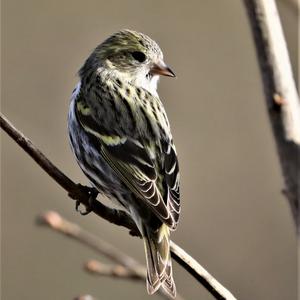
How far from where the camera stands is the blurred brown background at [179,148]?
806cm

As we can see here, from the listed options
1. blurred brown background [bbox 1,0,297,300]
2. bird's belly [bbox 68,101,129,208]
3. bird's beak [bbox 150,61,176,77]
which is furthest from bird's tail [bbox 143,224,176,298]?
blurred brown background [bbox 1,0,297,300]

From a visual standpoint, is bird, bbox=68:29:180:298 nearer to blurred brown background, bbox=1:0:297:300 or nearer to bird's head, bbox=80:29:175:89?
bird's head, bbox=80:29:175:89

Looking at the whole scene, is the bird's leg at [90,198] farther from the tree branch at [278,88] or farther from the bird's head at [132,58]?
the tree branch at [278,88]

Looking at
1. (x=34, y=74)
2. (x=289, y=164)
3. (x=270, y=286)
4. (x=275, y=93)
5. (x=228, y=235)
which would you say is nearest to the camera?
(x=289, y=164)

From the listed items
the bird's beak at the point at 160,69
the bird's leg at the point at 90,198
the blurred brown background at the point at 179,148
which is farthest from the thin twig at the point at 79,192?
the blurred brown background at the point at 179,148

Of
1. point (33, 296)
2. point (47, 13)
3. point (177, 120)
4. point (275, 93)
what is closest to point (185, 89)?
point (177, 120)

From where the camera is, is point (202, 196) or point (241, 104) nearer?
point (202, 196)

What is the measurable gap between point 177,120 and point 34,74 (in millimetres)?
1627

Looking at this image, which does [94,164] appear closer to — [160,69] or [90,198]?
[90,198]

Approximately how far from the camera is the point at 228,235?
27.0 feet

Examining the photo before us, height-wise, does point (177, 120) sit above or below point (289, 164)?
below

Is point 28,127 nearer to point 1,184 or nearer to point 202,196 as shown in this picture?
point 1,184

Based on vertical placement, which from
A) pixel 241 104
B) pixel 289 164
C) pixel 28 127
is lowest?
pixel 241 104

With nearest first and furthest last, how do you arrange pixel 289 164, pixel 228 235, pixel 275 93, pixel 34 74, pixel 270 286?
pixel 289 164
pixel 275 93
pixel 270 286
pixel 228 235
pixel 34 74
